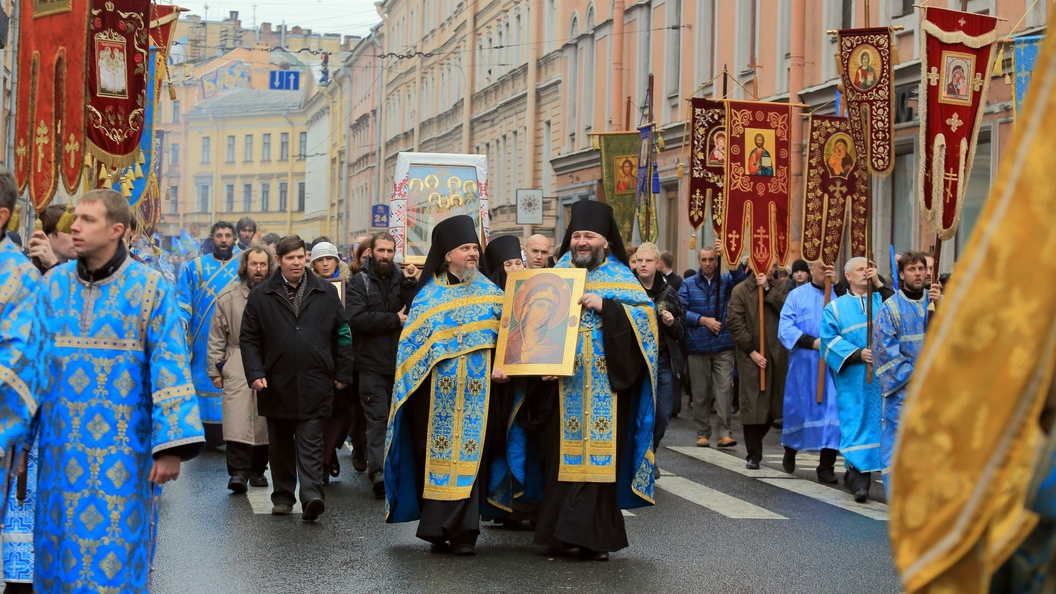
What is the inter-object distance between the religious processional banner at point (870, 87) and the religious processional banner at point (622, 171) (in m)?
9.57

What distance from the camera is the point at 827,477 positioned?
1224 centimetres

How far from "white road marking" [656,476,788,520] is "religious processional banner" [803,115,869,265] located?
3977 millimetres

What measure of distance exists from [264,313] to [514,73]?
34.6 meters

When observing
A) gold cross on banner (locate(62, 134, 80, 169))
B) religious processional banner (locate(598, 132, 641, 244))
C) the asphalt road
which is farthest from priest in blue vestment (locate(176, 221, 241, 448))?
religious processional banner (locate(598, 132, 641, 244))

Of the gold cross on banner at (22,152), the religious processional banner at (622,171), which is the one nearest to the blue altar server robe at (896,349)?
the gold cross on banner at (22,152)

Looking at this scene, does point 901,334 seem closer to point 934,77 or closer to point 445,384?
point 934,77

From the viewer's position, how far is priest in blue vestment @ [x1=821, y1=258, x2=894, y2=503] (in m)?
11.2

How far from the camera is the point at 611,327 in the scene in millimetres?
8438

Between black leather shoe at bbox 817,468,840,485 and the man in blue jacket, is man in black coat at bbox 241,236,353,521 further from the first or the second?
the man in blue jacket

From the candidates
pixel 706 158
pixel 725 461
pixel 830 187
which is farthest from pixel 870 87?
pixel 706 158

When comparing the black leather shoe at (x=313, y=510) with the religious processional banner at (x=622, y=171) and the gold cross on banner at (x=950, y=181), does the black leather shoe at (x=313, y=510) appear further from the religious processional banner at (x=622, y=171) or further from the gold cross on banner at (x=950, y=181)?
the religious processional banner at (x=622, y=171)

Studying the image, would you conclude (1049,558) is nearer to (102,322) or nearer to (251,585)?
(102,322)

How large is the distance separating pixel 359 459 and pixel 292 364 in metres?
3.17

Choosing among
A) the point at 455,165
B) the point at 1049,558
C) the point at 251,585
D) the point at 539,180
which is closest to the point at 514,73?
the point at 539,180
